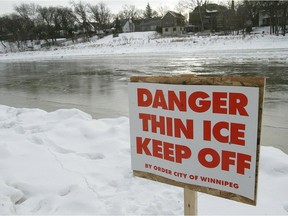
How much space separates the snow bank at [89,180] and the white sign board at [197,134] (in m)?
0.97

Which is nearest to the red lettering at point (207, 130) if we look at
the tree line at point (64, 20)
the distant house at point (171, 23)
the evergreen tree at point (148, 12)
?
the tree line at point (64, 20)

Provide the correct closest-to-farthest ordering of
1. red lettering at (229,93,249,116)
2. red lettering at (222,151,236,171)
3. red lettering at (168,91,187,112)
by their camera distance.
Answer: red lettering at (229,93,249,116)
red lettering at (222,151,236,171)
red lettering at (168,91,187,112)

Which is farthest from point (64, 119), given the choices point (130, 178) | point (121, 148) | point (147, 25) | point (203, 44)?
point (147, 25)

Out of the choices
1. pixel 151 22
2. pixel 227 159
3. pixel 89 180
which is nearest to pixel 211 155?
pixel 227 159

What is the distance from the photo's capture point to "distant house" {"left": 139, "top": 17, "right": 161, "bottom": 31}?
8138 centimetres

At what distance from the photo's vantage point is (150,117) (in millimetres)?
2041

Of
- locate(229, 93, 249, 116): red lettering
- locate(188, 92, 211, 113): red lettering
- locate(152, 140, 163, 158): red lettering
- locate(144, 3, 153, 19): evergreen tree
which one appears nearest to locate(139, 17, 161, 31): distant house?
locate(144, 3, 153, 19): evergreen tree

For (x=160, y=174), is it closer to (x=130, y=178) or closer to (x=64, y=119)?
(x=130, y=178)

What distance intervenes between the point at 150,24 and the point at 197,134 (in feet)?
278

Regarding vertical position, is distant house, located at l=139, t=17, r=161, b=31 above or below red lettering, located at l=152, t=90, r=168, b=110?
above

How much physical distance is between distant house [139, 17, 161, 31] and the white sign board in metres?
81.9

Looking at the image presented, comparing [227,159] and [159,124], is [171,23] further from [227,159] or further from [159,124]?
[227,159]

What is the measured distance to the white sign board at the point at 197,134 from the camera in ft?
5.59

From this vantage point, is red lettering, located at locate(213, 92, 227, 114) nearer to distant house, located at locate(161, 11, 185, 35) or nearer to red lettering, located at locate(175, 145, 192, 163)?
red lettering, located at locate(175, 145, 192, 163)
